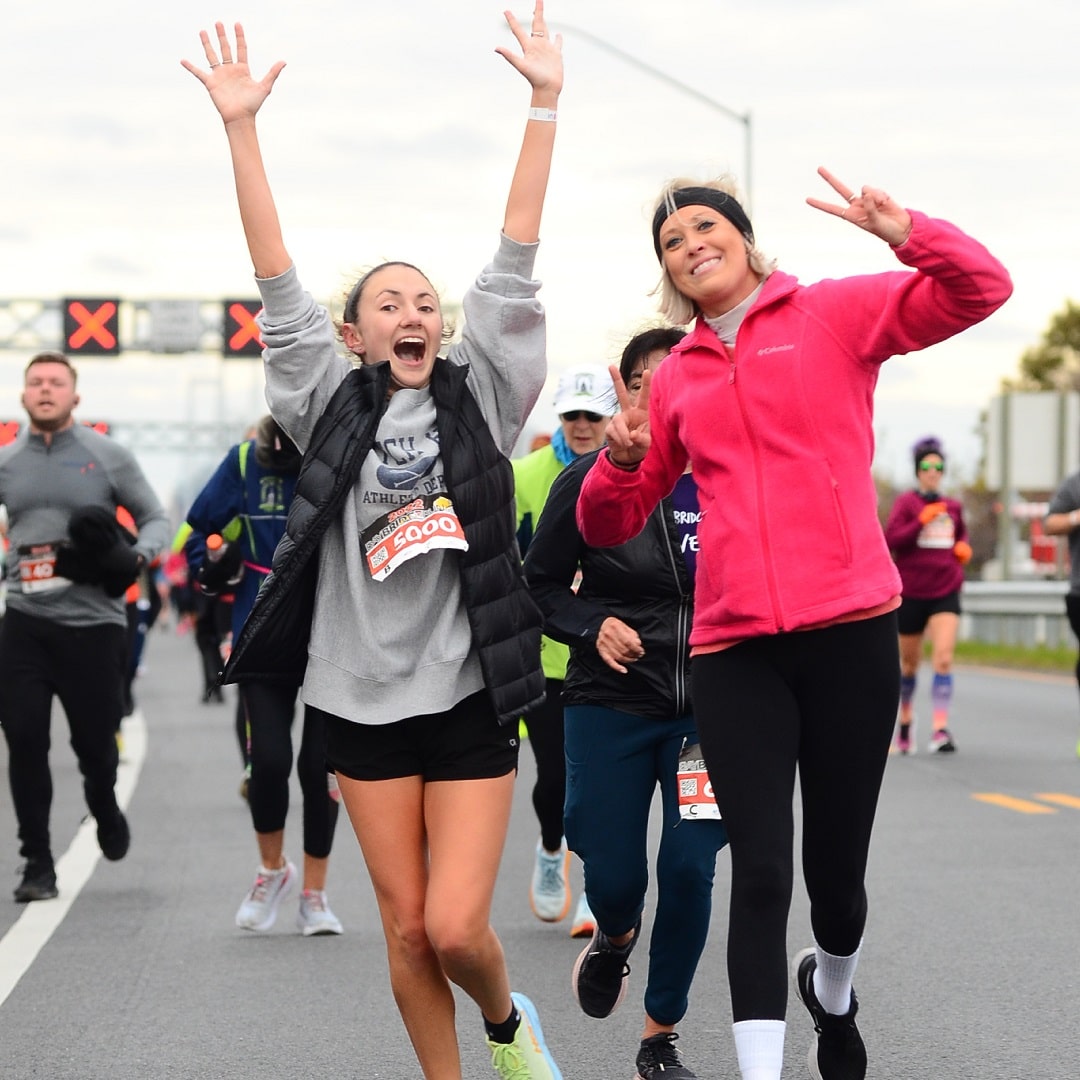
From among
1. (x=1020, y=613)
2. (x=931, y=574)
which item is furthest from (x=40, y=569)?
(x=1020, y=613)

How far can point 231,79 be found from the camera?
4773 mm

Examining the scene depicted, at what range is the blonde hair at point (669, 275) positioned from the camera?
4.82 metres

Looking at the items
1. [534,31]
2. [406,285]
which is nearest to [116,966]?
[406,285]

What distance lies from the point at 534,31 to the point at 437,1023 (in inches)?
86.8

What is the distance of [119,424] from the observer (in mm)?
98438

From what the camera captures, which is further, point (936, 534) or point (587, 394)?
point (936, 534)

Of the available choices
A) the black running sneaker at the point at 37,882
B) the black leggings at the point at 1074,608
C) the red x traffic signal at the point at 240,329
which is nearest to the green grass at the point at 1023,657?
the black leggings at the point at 1074,608

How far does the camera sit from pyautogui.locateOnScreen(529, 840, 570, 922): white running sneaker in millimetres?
8047

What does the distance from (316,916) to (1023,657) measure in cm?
1968

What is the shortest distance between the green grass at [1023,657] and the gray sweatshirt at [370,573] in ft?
63.6

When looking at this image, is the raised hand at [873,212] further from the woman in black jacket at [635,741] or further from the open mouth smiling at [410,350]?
the woman in black jacket at [635,741]

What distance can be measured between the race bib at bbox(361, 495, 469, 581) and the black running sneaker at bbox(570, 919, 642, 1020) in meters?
1.68

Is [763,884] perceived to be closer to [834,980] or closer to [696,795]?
[834,980]

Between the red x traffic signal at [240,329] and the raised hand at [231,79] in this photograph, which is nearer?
the raised hand at [231,79]
